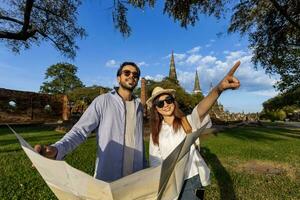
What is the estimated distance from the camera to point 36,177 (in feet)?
22.9

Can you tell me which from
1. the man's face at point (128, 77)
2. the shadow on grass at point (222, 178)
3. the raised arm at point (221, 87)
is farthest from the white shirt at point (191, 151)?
the shadow on grass at point (222, 178)

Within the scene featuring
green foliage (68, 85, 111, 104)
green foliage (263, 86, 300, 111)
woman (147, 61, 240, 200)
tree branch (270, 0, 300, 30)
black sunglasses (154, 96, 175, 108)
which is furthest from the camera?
green foliage (68, 85, 111, 104)

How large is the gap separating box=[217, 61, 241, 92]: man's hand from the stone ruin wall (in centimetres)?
2947

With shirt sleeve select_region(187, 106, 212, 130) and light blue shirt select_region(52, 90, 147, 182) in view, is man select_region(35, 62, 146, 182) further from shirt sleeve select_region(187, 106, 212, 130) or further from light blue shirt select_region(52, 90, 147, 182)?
shirt sleeve select_region(187, 106, 212, 130)

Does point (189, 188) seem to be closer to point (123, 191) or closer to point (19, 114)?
point (123, 191)

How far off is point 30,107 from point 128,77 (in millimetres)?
30995

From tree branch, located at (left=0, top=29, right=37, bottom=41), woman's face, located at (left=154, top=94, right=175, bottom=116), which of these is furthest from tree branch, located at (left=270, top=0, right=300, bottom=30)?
woman's face, located at (left=154, top=94, right=175, bottom=116)

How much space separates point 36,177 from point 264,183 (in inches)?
197

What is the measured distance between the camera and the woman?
292 centimetres

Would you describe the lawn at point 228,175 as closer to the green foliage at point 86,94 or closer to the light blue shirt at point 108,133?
the light blue shirt at point 108,133

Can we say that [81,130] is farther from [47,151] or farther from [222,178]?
[222,178]

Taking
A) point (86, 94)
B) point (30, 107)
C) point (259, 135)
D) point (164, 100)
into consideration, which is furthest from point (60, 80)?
point (164, 100)

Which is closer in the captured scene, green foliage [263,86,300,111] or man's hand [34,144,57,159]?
man's hand [34,144,57,159]

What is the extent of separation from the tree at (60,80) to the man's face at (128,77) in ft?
205
